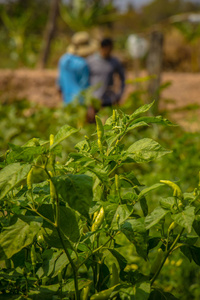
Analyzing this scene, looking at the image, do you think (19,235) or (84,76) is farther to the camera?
(84,76)

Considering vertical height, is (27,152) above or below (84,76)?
→ above

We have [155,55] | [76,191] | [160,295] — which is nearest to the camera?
[76,191]

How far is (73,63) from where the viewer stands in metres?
5.61

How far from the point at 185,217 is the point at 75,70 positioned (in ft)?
16.0

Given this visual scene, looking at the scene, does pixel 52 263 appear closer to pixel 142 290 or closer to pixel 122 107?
pixel 142 290

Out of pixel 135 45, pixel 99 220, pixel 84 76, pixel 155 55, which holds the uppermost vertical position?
pixel 99 220

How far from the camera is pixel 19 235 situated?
83cm

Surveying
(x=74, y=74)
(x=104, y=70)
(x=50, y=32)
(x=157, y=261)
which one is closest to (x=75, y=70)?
(x=74, y=74)

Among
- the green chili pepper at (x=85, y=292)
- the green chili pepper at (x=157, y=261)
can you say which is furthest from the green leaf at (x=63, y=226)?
the green chili pepper at (x=157, y=261)

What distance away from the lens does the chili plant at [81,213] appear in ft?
2.64

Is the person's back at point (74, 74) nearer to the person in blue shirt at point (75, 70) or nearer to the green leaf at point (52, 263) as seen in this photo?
the person in blue shirt at point (75, 70)

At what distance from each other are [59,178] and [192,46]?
60.9ft

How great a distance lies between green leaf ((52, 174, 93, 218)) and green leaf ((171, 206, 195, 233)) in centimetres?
18

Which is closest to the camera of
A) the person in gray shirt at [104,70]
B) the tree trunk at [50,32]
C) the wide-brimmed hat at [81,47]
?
the person in gray shirt at [104,70]
